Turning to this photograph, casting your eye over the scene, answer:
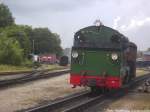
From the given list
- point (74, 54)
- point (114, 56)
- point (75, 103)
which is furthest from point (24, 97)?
point (114, 56)

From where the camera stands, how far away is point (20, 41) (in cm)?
9788

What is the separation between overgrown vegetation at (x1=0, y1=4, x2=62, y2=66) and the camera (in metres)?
65.9

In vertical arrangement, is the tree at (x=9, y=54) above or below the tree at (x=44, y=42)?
below

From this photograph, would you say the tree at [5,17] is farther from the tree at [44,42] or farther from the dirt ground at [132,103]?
the dirt ground at [132,103]

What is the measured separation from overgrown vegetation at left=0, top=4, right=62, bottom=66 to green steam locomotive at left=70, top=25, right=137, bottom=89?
4402cm

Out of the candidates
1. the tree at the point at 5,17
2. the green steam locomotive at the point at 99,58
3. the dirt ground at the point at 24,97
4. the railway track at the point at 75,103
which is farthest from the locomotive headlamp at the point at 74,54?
the tree at the point at 5,17

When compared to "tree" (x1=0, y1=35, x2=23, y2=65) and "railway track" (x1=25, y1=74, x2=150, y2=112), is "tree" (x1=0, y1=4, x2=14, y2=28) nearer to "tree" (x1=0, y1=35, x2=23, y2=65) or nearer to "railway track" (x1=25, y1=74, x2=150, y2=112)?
"tree" (x1=0, y1=35, x2=23, y2=65)

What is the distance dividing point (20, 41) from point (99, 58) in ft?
254

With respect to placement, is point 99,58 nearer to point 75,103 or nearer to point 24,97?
point 75,103

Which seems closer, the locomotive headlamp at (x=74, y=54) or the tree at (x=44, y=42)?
the locomotive headlamp at (x=74, y=54)

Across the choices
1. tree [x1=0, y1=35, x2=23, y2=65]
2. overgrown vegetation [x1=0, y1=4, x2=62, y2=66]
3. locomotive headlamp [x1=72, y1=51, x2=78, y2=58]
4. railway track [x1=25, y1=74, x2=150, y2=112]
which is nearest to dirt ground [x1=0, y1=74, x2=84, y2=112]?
railway track [x1=25, y1=74, x2=150, y2=112]

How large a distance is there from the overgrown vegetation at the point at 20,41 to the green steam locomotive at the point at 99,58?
144 ft

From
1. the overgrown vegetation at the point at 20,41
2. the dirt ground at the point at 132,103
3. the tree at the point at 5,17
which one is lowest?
the dirt ground at the point at 132,103

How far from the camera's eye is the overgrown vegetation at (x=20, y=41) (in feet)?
216
